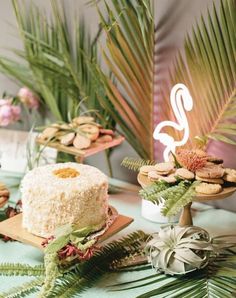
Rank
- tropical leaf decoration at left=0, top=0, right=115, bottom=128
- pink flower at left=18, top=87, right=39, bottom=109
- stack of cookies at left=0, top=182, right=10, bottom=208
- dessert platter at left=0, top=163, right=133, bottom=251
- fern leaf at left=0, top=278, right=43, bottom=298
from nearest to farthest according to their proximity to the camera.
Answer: fern leaf at left=0, top=278, right=43, bottom=298 → dessert platter at left=0, top=163, right=133, bottom=251 → stack of cookies at left=0, top=182, right=10, bottom=208 → tropical leaf decoration at left=0, top=0, right=115, bottom=128 → pink flower at left=18, top=87, right=39, bottom=109

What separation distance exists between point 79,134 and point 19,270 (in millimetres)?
601

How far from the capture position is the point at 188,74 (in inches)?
73.9

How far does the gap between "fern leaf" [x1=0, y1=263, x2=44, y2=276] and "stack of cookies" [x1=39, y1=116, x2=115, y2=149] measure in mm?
517

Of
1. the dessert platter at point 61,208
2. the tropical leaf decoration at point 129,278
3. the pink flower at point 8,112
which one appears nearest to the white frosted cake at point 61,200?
the dessert platter at point 61,208

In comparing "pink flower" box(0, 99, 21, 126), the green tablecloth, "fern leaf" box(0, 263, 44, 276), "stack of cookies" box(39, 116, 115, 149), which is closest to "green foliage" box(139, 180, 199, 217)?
the green tablecloth

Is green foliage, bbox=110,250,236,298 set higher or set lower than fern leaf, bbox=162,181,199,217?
lower

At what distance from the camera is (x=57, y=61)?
217cm

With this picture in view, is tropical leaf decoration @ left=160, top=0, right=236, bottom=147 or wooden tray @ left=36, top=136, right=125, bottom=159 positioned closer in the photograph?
tropical leaf decoration @ left=160, top=0, right=236, bottom=147

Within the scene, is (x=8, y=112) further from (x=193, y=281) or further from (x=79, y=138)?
(x=193, y=281)

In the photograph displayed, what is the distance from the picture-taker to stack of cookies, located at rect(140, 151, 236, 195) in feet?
4.97

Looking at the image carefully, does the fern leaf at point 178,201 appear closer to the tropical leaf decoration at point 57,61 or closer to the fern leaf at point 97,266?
the fern leaf at point 97,266

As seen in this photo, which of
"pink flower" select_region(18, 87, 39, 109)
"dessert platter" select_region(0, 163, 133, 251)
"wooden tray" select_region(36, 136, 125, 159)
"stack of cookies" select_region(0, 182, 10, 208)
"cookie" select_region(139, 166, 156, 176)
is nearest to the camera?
"dessert platter" select_region(0, 163, 133, 251)

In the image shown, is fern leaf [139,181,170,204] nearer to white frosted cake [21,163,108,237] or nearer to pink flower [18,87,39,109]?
white frosted cake [21,163,108,237]

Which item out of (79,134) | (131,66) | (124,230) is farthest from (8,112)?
(124,230)
